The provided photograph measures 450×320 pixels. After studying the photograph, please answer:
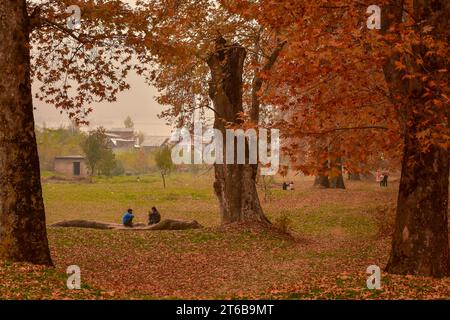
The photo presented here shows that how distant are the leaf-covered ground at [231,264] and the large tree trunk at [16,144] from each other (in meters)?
0.83

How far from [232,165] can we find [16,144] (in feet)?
37.5

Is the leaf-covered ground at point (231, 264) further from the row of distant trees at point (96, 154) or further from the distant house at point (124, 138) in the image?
the distant house at point (124, 138)

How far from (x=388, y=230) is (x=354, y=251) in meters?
3.44

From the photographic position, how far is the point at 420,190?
13.0 meters

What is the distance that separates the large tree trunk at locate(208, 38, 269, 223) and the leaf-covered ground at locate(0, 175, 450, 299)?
1156 mm

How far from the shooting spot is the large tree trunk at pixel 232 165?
939 inches

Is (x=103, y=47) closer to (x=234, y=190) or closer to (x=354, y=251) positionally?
(x=234, y=190)

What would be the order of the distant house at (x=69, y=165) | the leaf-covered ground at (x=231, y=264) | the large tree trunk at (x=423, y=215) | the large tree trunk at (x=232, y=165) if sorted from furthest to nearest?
the distant house at (x=69, y=165) → the large tree trunk at (x=232, y=165) → the large tree trunk at (x=423, y=215) → the leaf-covered ground at (x=231, y=264)

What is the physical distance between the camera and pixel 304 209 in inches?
1451

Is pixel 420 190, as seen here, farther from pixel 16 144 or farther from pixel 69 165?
pixel 69 165

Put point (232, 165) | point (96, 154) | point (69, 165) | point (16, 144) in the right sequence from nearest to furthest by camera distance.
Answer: point (16, 144)
point (232, 165)
point (96, 154)
point (69, 165)

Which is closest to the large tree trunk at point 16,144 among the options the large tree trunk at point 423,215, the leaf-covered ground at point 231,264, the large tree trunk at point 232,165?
the leaf-covered ground at point 231,264

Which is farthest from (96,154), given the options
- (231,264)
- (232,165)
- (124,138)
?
(124,138)
